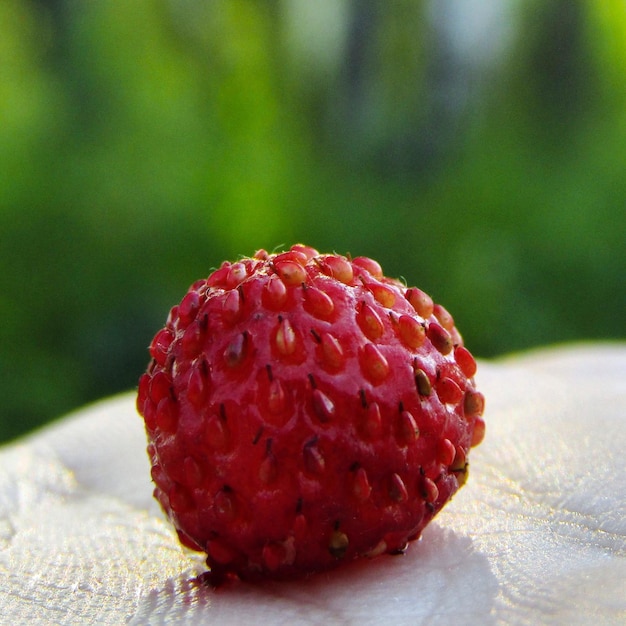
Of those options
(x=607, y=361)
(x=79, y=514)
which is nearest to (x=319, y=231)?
(x=607, y=361)

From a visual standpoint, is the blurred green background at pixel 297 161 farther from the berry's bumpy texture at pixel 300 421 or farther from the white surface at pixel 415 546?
the berry's bumpy texture at pixel 300 421

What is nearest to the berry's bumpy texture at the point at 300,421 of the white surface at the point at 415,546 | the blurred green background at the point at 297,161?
the white surface at the point at 415,546

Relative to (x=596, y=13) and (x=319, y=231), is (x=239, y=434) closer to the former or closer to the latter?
(x=319, y=231)

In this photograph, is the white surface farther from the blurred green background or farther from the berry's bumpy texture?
the blurred green background

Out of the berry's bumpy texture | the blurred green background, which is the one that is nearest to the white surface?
the berry's bumpy texture

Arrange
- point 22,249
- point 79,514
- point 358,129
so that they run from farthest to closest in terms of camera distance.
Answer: point 358,129 → point 22,249 → point 79,514

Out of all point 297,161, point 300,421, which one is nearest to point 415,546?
point 300,421
